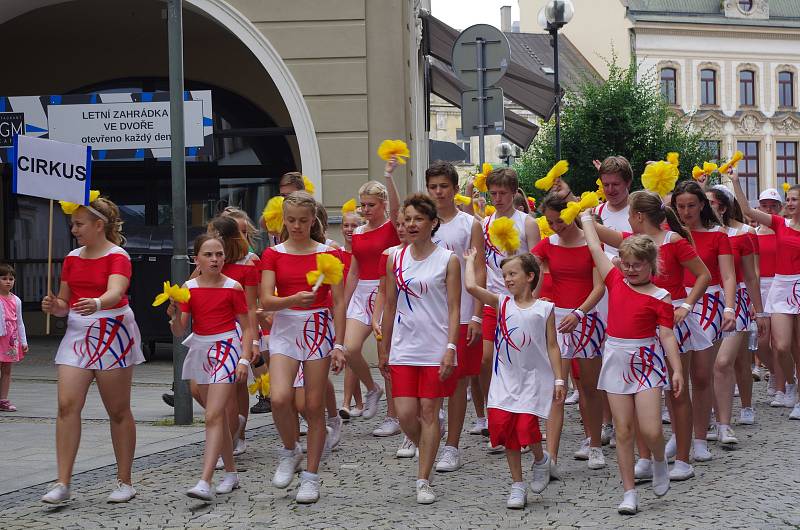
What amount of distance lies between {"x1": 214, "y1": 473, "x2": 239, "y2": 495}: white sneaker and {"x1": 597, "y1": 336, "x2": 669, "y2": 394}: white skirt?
7.49ft

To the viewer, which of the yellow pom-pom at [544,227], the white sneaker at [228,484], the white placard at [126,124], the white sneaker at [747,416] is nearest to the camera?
the white sneaker at [228,484]

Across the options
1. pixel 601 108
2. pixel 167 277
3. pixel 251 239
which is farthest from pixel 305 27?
pixel 601 108

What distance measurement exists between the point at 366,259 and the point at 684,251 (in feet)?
9.29

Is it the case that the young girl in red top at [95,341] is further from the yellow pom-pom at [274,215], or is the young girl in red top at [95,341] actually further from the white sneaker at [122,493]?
the yellow pom-pom at [274,215]

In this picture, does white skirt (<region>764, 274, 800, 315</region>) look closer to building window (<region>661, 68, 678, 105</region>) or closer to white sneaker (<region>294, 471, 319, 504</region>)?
white sneaker (<region>294, 471, 319, 504</region>)

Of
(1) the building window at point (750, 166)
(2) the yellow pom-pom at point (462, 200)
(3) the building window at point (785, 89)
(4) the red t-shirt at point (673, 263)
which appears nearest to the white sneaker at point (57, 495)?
(4) the red t-shirt at point (673, 263)

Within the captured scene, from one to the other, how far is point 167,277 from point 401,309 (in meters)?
10.5

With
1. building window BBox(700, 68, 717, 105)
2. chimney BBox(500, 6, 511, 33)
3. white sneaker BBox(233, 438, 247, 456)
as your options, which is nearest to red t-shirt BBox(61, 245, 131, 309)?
white sneaker BBox(233, 438, 247, 456)

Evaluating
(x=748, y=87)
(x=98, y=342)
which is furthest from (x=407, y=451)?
(x=748, y=87)

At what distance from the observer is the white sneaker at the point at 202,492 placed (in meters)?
6.67

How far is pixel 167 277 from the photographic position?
17.2 metres

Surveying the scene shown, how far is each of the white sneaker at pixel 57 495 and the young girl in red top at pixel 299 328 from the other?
1230 millimetres

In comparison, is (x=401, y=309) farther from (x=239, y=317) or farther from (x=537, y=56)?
(x=537, y=56)

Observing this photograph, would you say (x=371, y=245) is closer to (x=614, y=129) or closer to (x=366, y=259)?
(x=366, y=259)
